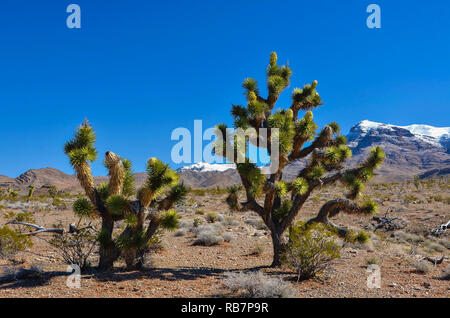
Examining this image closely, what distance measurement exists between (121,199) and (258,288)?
3.70 m

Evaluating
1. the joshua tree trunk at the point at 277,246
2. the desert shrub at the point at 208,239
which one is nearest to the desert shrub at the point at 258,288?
the joshua tree trunk at the point at 277,246

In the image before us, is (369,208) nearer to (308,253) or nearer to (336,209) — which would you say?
(336,209)

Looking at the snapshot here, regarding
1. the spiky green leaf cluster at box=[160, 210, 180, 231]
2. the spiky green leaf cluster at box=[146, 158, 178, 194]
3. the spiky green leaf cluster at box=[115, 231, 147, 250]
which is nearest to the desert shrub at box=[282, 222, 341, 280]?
the spiky green leaf cluster at box=[160, 210, 180, 231]

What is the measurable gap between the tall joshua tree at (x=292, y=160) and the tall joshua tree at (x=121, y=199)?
1.83 m

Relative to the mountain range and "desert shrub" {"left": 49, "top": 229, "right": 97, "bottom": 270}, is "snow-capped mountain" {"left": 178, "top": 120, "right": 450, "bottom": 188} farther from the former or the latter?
"desert shrub" {"left": 49, "top": 229, "right": 97, "bottom": 270}

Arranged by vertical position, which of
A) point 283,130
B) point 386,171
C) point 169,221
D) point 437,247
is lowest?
point 437,247

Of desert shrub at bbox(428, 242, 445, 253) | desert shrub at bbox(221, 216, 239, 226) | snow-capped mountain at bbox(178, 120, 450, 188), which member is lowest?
desert shrub at bbox(428, 242, 445, 253)

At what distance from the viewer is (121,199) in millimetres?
7492

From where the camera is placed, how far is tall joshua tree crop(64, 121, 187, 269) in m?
7.50

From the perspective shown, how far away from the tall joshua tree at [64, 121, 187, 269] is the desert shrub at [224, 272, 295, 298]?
2.29 m

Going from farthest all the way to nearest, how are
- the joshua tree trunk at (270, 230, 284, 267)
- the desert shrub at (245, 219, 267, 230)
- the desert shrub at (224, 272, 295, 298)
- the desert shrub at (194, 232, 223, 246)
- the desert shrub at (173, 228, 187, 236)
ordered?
the desert shrub at (245, 219, 267, 230)
the desert shrub at (173, 228, 187, 236)
the desert shrub at (194, 232, 223, 246)
the joshua tree trunk at (270, 230, 284, 267)
the desert shrub at (224, 272, 295, 298)

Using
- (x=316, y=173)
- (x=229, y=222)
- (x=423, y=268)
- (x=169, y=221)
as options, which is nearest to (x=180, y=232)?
(x=229, y=222)

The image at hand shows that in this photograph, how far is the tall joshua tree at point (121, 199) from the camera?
295 inches

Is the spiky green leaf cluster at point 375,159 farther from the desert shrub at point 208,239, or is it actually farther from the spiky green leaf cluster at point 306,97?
the desert shrub at point 208,239
